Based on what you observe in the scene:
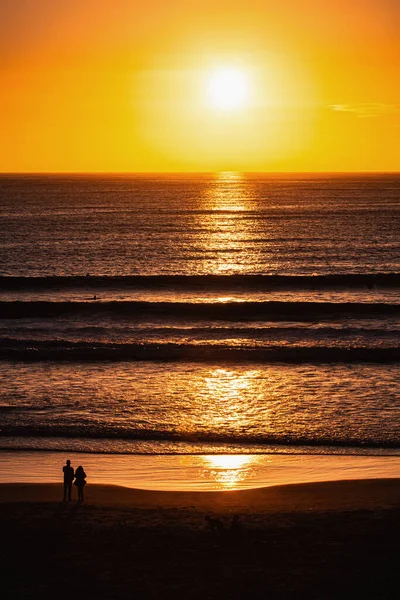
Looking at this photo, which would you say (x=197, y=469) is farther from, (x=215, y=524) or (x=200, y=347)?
(x=200, y=347)

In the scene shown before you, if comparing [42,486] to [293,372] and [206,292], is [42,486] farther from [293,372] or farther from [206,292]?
[206,292]

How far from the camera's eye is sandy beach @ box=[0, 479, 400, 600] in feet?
56.7

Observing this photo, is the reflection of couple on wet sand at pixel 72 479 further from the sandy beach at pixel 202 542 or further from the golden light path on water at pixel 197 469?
the golden light path on water at pixel 197 469

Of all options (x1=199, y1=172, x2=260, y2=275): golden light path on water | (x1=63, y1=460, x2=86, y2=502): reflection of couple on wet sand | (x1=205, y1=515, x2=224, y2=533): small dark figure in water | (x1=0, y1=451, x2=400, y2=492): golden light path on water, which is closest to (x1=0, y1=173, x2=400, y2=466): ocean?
(x1=199, y1=172, x2=260, y2=275): golden light path on water

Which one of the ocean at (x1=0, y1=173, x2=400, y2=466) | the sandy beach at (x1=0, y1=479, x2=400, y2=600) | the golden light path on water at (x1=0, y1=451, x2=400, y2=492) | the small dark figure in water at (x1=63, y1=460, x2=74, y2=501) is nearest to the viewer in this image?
the sandy beach at (x1=0, y1=479, x2=400, y2=600)

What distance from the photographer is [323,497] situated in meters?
22.8

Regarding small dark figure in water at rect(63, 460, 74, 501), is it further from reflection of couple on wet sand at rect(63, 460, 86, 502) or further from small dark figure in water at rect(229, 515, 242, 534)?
small dark figure in water at rect(229, 515, 242, 534)

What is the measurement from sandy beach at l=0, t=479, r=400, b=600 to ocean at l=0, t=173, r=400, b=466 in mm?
4914

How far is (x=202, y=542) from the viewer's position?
19.5 meters

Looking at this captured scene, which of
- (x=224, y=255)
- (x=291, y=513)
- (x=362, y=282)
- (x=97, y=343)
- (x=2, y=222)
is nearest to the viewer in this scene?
(x=291, y=513)

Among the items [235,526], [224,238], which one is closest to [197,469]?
[235,526]

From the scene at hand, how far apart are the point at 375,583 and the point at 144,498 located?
7662 mm

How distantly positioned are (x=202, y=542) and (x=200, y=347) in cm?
2621

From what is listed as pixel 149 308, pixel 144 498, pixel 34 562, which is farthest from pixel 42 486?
pixel 149 308
